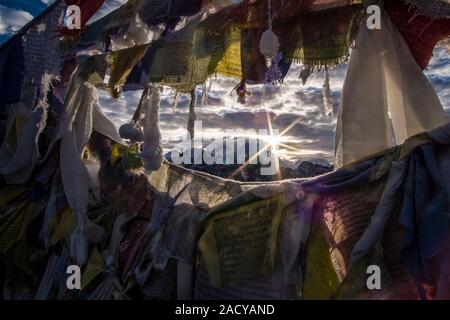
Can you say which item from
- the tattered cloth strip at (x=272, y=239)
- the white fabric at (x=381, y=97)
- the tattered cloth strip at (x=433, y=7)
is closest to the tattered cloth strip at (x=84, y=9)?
the tattered cloth strip at (x=272, y=239)

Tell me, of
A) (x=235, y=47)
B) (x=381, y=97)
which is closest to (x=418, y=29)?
(x=381, y=97)

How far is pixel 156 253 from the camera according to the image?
2969mm

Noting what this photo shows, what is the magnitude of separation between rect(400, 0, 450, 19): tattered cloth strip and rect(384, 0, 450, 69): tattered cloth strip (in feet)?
0.33

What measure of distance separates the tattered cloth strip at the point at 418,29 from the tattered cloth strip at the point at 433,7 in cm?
10

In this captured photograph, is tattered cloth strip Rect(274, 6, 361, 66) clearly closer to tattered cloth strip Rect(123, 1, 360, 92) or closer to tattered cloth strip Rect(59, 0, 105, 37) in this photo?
tattered cloth strip Rect(123, 1, 360, 92)

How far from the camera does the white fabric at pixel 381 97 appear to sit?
92.5 inches

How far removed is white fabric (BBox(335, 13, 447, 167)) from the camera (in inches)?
92.5

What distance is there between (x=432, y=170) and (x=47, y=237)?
10.6 ft

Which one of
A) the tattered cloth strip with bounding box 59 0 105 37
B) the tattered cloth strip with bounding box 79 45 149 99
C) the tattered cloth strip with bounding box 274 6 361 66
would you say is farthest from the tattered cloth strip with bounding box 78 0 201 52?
the tattered cloth strip with bounding box 274 6 361 66

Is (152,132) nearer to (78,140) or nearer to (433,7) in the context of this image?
(78,140)

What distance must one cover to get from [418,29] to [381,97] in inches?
16.9

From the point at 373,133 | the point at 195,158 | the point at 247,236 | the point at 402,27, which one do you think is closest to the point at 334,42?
the point at 402,27

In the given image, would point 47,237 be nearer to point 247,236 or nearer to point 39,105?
point 39,105

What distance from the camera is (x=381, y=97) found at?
239cm
